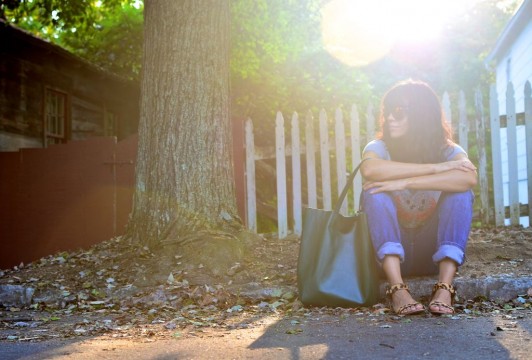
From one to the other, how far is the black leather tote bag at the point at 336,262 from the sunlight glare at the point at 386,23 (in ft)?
64.0

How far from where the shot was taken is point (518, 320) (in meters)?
3.85

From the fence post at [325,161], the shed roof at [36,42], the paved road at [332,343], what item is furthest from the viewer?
the shed roof at [36,42]

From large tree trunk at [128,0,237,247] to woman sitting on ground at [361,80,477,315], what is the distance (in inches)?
Answer: 76.4

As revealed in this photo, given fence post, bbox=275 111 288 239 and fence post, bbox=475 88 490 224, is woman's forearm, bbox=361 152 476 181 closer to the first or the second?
fence post, bbox=475 88 490 224

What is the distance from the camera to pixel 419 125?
14.3ft

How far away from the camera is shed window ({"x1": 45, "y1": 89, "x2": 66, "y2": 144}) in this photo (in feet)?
44.4

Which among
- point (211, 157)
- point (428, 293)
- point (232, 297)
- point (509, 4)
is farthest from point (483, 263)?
point (509, 4)

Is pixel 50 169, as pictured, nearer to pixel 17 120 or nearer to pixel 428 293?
pixel 17 120

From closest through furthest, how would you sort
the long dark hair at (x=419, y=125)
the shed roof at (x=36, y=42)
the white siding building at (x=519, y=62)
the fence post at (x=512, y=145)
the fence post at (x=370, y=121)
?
the long dark hair at (x=419, y=125) → the fence post at (x=512, y=145) → the fence post at (x=370, y=121) → the shed roof at (x=36, y=42) → the white siding building at (x=519, y=62)

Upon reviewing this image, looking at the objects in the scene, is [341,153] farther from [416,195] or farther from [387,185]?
[387,185]

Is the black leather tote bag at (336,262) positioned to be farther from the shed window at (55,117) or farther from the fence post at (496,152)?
the shed window at (55,117)

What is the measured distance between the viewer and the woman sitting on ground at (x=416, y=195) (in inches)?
160

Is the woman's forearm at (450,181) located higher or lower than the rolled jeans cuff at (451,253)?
higher

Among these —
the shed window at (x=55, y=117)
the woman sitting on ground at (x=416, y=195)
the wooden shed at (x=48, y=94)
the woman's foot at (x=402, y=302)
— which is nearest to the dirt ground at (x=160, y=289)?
the woman's foot at (x=402, y=302)
